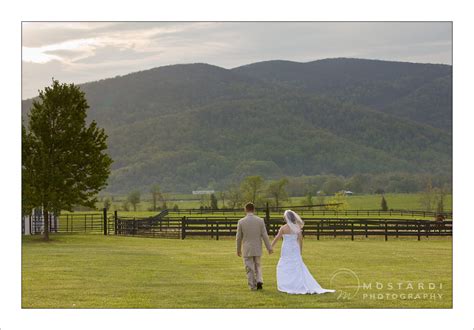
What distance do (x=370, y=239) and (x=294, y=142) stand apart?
11358cm

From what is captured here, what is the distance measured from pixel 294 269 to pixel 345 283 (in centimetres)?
359

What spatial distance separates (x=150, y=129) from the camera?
164 m

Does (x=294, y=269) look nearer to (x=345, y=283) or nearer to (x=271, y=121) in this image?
(x=345, y=283)

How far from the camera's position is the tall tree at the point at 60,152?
139 feet

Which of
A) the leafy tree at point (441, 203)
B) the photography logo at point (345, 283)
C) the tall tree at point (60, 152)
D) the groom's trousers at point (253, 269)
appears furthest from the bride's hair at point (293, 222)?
the leafy tree at point (441, 203)

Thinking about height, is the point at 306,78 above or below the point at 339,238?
above

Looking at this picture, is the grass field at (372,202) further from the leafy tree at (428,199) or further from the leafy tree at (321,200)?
the leafy tree at (428,199)

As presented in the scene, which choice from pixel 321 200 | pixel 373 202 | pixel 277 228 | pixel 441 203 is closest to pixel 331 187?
pixel 373 202

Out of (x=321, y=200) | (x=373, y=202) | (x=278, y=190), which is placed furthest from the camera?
(x=373, y=202)

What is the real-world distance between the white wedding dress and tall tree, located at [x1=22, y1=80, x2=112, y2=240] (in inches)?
997

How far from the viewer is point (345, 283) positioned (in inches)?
842

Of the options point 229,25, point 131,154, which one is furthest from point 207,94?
point 229,25

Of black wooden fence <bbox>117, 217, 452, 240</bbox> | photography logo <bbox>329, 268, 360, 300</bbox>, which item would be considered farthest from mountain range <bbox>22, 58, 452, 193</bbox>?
photography logo <bbox>329, 268, 360, 300</bbox>

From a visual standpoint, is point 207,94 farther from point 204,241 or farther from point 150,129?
point 204,241
